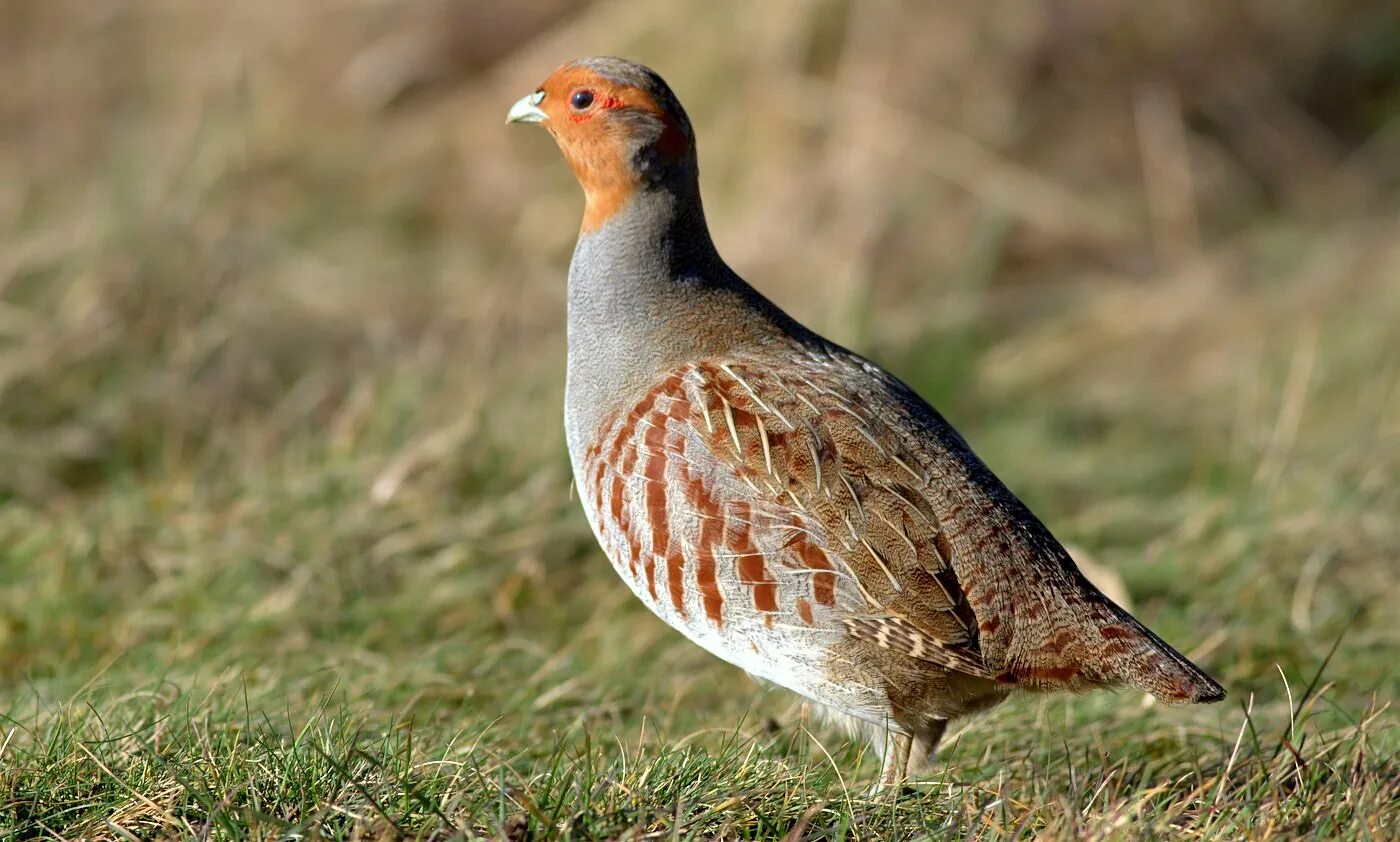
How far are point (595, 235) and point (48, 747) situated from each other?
143 cm

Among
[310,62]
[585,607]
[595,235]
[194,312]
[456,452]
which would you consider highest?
[310,62]

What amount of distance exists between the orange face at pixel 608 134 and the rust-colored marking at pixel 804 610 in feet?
3.13

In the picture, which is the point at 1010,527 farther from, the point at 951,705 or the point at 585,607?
the point at 585,607

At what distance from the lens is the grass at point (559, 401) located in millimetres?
2689

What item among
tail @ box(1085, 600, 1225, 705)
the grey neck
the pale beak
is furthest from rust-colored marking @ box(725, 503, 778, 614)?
the pale beak

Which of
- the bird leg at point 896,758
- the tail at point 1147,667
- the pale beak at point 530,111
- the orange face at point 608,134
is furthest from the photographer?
the pale beak at point 530,111

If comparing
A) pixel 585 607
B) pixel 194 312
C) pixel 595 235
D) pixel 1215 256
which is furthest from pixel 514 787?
pixel 1215 256

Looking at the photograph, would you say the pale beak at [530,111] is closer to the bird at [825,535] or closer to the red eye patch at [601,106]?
the red eye patch at [601,106]

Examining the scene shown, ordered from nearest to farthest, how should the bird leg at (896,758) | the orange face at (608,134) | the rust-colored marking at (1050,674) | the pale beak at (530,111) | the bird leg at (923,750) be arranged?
1. the rust-colored marking at (1050,674)
2. the bird leg at (896,758)
3. the bird leg at (923,750)
4. the orange face at (608,134)
5. the pale beak at (530,111)

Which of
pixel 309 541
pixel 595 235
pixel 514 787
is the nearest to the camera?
pixel 514 787

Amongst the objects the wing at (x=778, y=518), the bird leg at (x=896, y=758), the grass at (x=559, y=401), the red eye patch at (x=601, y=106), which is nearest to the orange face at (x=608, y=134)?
the red eye patch at (x=601, y=106)

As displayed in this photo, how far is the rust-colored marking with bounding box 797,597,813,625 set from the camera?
2.79 metres

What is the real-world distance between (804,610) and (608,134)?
3.63ft

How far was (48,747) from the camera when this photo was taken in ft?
8.68
